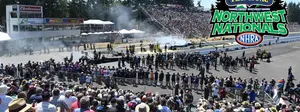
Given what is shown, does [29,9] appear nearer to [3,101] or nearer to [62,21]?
[62,21]

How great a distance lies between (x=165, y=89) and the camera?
20.5 metres

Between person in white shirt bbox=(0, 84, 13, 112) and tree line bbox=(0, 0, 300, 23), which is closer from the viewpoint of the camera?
person in white shirt bbox=(0, 84, 13, 112)

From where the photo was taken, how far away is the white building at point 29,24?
1636 inches

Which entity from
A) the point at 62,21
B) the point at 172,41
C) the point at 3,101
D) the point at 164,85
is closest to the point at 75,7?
the point at 62,21

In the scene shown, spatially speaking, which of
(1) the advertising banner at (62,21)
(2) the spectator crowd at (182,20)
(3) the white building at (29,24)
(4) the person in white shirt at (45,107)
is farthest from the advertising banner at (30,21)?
(4) the person in white shirt at (45,107)

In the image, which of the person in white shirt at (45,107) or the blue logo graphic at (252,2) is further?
the blue logo graphic at (252,2)

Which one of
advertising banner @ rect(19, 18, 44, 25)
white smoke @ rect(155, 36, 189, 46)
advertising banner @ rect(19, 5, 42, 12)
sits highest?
advertising banner @ rect(19, 5, 42, 12)

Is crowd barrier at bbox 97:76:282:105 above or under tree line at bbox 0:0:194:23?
under

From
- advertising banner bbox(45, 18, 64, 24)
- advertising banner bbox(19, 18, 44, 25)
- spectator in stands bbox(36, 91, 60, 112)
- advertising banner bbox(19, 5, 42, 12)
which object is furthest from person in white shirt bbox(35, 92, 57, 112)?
advertising banner bbox(45, 18, 64, 24)

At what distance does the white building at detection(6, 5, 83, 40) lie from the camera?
136 feet

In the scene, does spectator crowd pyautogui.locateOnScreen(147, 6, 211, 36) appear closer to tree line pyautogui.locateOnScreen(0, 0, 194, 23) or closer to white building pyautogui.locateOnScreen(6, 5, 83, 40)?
tree line pyautogui.locateOnScreen(0, 0, 194, 23)

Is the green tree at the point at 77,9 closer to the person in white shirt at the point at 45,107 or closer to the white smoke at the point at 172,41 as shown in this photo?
the white smoke at the point at 172,41

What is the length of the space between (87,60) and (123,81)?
26.9 feet

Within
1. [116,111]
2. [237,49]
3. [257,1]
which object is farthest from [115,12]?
[116,111]
